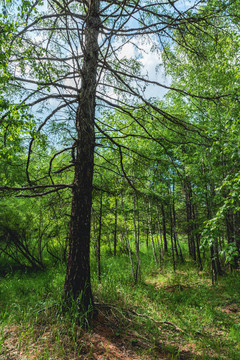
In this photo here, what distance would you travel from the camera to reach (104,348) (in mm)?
2586

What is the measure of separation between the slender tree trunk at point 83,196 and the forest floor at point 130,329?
0.40m

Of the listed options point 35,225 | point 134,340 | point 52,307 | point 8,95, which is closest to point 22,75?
point 8,95

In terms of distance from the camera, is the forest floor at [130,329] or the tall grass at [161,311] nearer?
the forest floor at [130,329]

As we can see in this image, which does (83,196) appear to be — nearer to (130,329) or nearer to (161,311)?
(130,329)

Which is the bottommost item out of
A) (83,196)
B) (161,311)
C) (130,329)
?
(161,311)

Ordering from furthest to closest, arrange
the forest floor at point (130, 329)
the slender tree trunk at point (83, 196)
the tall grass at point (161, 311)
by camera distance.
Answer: the slender tree trunk at point (83, 196)
the tall grass at point (161, 311)
the forest floor at point (130, 329)

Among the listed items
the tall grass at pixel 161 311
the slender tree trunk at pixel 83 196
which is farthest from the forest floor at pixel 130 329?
the slender tree trunk at pixel 83 196

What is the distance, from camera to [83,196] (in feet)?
10.8

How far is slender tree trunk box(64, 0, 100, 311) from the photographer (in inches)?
122

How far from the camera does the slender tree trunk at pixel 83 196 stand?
10.2 feet

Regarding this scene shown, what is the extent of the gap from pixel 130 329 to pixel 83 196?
241 centimetres

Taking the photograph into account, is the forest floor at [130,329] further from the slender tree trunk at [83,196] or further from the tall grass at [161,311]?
the slender tree trunk at [83,196]

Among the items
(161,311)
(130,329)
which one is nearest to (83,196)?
(130,329)

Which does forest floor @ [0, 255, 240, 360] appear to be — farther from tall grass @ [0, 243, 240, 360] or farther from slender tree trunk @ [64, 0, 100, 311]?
slender tree trunk @ [64, 0, 100, 311]
